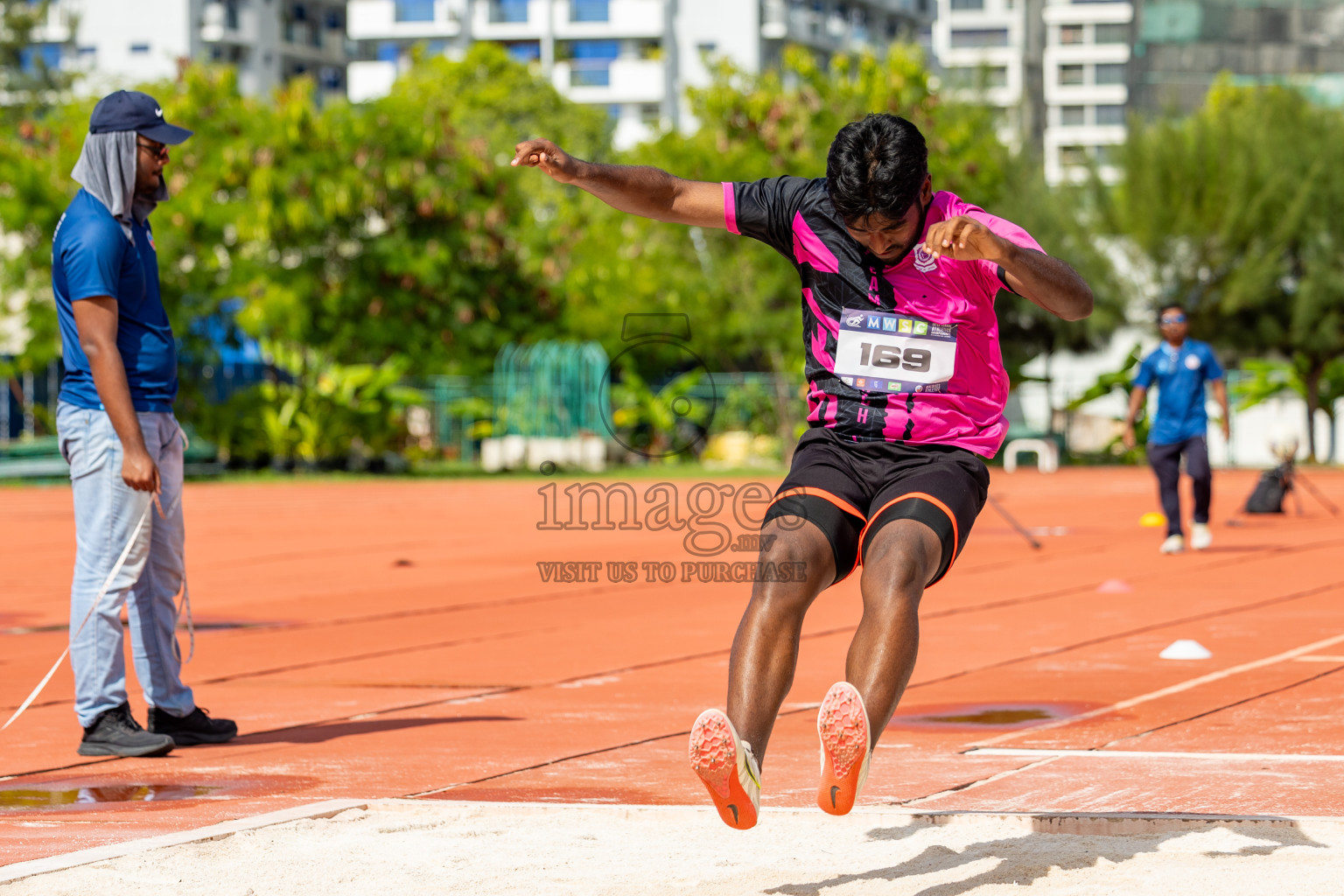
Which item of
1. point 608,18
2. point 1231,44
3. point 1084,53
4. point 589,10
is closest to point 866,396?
point 1231,44

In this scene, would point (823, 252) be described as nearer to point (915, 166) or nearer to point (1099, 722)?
point (915, 166)

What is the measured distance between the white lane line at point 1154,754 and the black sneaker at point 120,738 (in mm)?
2682

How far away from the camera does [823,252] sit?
445 centimetres

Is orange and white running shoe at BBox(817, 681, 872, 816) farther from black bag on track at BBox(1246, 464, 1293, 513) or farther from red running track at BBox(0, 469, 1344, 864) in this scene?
black bag on track at BBox(1246, 464, 1293, 513)

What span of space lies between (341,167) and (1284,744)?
26539mm

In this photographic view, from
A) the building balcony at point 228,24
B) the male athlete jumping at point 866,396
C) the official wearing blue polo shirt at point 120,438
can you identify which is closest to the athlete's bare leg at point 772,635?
the male athlete jumping at point 866,396

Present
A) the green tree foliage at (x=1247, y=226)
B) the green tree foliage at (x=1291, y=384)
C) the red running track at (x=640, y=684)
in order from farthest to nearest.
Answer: the green tree foliage at (x=1247, y=226)
the green tree foliage at (x=1291, y=384)
the red running track at (x=640, y=684)

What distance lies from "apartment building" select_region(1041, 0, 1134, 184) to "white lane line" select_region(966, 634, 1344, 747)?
317 ft

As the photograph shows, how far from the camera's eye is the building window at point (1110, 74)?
103 m

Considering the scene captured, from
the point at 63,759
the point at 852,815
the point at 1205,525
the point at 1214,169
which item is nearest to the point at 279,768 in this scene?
the point at 63,759

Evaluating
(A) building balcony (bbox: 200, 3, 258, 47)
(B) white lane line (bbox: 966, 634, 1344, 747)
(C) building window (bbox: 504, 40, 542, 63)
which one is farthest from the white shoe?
(C) building window (bbox: 504, 40, 542, 63)

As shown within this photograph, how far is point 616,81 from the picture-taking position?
261 ft

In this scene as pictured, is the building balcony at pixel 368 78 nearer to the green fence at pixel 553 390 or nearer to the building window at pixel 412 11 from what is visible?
the building window at pixel 412 11

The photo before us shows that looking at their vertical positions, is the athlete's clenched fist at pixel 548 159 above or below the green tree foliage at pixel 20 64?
below
